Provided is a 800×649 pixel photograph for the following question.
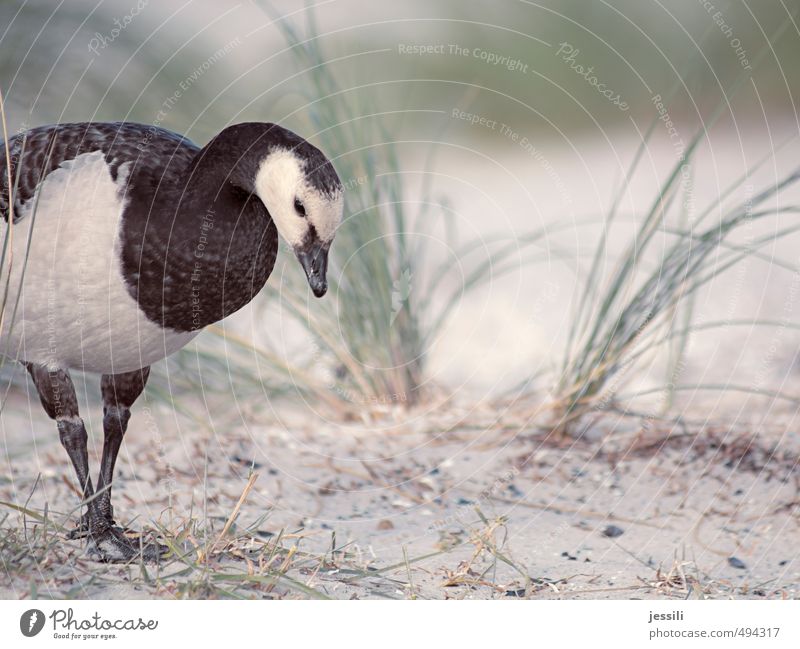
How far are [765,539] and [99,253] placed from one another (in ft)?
5.52

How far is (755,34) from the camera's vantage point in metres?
6.80

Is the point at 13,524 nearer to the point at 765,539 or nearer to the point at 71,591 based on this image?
the point at 71,591

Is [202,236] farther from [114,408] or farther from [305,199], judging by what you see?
[114,408]

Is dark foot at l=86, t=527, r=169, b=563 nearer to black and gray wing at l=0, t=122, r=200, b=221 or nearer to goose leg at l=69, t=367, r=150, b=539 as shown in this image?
goose leg at l=69, t=367, r=150, b=539

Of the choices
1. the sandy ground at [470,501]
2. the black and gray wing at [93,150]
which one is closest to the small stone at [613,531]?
the sandy ground at [470,501]

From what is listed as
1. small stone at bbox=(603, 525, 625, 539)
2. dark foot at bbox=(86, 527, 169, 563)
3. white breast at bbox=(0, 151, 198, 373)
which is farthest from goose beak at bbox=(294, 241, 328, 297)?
small stone at bbox=(603, 525, 625, 539)

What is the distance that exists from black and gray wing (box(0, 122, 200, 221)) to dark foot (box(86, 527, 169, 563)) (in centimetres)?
65

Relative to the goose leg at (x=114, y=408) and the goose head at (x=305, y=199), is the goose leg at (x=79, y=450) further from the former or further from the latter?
the goose head at (x=305, y=199)

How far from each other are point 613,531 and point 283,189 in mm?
1262

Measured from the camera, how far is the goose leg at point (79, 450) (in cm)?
204

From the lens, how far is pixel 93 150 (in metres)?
2.01

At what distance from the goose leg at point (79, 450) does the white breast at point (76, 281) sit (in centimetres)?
8
